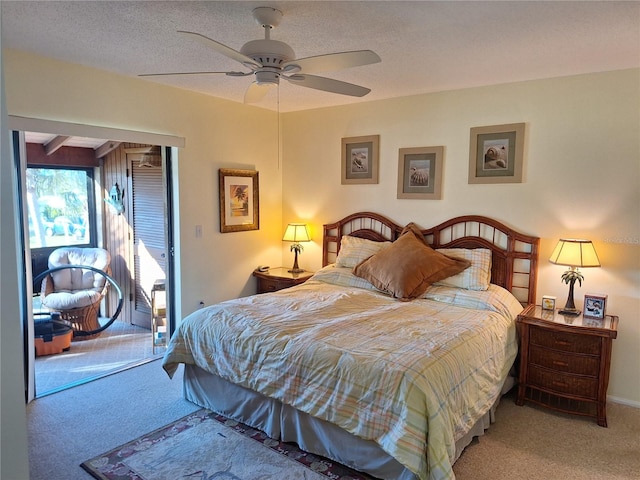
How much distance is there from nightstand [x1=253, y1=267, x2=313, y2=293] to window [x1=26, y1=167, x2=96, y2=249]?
2.48m

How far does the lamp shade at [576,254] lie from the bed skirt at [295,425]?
39.8 inches

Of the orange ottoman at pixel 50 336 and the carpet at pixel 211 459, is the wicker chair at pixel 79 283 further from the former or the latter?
the carpet at pixel 211 459

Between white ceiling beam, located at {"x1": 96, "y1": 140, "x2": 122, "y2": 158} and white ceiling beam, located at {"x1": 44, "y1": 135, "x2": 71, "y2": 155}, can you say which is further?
white ceiling beam, located at {"x1": 96, "y1": 140, "x2": 122, "y2": 158}

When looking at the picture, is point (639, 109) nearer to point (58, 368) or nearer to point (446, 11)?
point (446, 11)

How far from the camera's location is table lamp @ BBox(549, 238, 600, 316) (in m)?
3.26

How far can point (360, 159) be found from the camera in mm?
4664

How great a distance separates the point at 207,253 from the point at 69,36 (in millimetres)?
2280

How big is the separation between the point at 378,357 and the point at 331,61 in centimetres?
159

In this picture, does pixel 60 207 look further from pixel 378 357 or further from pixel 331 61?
pixel 378 357

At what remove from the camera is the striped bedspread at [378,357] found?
86.7 inches

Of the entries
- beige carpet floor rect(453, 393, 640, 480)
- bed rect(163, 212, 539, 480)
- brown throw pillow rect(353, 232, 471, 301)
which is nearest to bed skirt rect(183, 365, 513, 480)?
bed rect(163, 212, 539, 480)

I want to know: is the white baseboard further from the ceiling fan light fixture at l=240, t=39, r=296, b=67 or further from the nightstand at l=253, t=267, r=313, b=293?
the ceiling fan light fixture at l=240, t=39, r=296, b=67

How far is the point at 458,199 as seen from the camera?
410 centimetres

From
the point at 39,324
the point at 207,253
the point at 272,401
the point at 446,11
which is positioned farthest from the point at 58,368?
the point at 446,11
